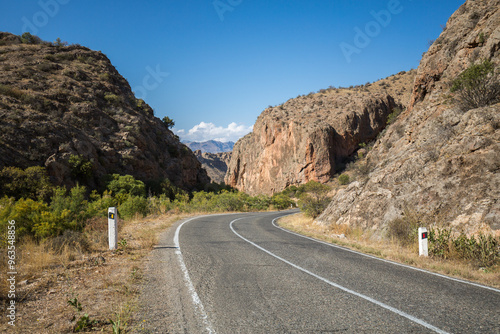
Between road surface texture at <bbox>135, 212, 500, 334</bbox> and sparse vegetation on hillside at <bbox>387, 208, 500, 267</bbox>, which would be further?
sparse vegetation on hillside at <bbox>387, 208, 500, 267</bbox>

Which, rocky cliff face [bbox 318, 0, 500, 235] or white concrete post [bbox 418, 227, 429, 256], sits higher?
rocky cliff face [bbox 318, 0, 500, 235]

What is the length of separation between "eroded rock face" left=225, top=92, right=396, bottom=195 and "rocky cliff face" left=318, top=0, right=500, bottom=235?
36.7 m

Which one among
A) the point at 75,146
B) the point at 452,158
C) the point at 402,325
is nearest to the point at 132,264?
the point at 402,325

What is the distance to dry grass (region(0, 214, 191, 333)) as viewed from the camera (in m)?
3.26

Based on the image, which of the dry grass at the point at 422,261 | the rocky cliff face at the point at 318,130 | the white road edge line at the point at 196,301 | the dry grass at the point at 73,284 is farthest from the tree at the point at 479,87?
the rocky cliff face at the point at 318,130

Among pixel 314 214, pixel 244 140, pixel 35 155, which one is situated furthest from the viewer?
pixel 244 140

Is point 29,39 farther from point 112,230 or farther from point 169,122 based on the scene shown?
point 112,230

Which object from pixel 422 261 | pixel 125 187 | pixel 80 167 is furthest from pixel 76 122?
pixel 422 261

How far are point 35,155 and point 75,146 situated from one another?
4.29 meters

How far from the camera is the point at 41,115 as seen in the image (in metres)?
28.3

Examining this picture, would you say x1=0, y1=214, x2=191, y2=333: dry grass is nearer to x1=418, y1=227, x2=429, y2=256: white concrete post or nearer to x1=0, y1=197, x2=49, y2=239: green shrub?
x1=0, y1=197, x2=49, y2=239: green shrub

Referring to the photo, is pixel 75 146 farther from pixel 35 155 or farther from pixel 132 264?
pixel 132 264

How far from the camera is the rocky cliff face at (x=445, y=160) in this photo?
8.77 meters

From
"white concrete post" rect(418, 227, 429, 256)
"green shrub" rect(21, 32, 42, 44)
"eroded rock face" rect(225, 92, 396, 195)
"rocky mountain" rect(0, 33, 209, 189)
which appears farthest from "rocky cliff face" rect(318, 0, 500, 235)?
"green shrub" rect(21, 32, 42, 44)
